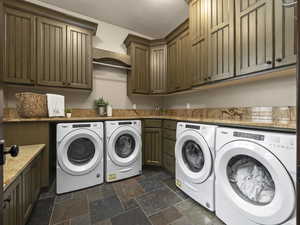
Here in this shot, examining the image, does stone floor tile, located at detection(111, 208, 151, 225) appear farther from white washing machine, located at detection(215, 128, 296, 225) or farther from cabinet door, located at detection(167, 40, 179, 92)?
cabinet door, located at detection(167, 40, 179, 92)

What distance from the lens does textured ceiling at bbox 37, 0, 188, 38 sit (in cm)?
214

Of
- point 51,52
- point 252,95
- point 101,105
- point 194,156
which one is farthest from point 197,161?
point 51,52

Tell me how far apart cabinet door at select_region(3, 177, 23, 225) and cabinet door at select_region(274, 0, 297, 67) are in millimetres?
2081

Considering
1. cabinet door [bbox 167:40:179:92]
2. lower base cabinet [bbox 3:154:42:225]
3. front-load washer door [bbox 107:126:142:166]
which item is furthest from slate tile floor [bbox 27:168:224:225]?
cabinet door [bbox 167:40:179:92]

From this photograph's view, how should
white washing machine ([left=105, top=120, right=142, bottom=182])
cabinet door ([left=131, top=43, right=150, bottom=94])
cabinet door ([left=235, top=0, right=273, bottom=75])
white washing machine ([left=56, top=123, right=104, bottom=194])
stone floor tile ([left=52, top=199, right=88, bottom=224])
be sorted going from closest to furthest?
cabinet door ([left=235, top=0, right=273, bottom=75]) < stone floor tile ([left=52, top=199, right=88, bottom=224]) < white washing machine ([left=56, top=123, right=104, bottom=194]) < white washing machine ([left=105, top=120, right=142, bottom=182]) < cabinet door ([left=131, top=43, right=150, bottom=94])

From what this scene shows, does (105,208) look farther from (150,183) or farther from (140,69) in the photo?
(140,69)

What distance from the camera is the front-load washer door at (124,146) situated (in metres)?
1.92

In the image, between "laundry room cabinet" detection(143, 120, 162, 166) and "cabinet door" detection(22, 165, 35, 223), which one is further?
"laundry room cabinet" detection(143, 120, 162, 166)

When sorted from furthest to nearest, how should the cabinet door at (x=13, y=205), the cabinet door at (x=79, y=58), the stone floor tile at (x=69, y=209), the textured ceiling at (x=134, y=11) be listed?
the textured ceiling at (x=134, y=11) < the cabinet door at (x=79, y=58) < the stone floor tile at (x=69, y=209) < the cabinet door at (x=13, y=205)

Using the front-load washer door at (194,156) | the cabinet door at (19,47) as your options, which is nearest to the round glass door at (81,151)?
the cabinet door at (19,47)

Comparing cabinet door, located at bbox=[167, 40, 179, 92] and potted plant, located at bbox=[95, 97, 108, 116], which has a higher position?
cabinet door, located at bbox=[167, 40, 179, 92]

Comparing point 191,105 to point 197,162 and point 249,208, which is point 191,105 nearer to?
point 197,162

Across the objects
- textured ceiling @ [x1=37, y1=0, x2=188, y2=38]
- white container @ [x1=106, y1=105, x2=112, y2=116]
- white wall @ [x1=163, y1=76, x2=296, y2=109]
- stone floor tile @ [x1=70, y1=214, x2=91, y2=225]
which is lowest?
stone floor tile @ [x1=70, y1=214, x2=91, y2=225]

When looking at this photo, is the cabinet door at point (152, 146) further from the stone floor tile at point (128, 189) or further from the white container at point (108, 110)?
the white container at point (108, 110)
